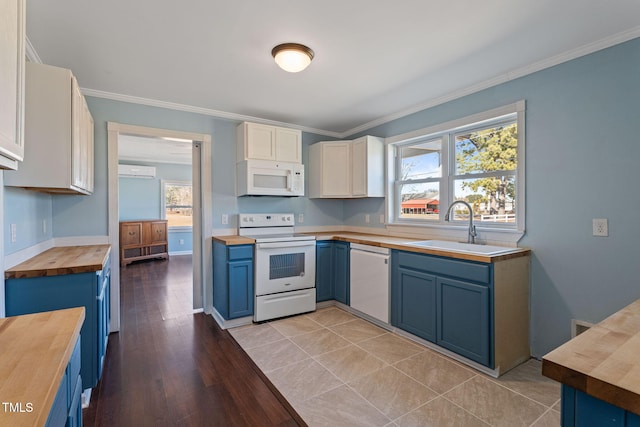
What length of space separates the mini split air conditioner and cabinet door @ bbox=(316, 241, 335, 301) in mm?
5440

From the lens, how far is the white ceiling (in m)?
1.79

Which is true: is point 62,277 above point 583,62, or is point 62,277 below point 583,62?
below

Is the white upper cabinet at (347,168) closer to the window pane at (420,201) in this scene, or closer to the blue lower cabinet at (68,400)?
the window pane at (420,201)

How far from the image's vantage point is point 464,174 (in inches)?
122

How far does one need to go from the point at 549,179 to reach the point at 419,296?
136 cm

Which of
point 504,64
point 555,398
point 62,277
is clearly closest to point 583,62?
point 504,64

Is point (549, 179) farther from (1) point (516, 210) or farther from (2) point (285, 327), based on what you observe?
(2) point (285, 327)

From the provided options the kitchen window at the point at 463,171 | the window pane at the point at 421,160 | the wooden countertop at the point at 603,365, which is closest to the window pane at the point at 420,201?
the kitchen window at the point at 463,171

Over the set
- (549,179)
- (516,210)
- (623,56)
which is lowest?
(516,210)

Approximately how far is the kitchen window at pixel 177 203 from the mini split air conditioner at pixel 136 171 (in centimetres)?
39

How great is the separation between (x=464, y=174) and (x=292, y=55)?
198 cm

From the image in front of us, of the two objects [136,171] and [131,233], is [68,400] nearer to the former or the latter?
[131,233]

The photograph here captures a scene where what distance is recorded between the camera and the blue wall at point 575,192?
→ 204 cm

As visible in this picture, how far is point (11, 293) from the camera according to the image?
1753 mm
